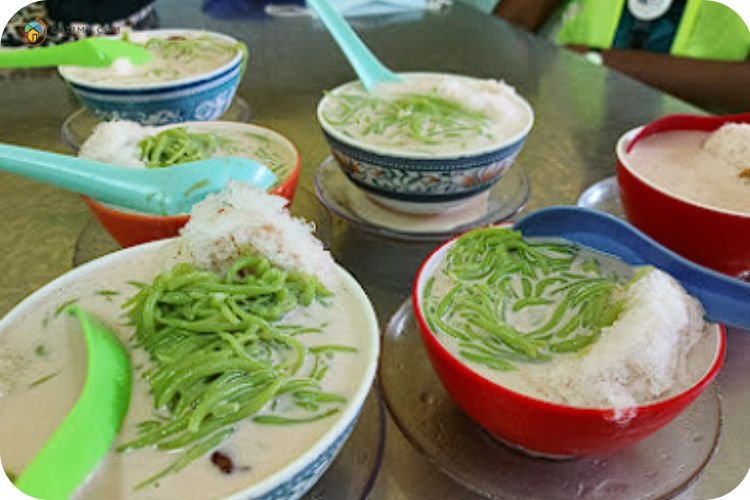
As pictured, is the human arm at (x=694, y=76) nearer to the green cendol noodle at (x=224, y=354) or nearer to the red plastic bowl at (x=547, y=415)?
the red plastic bowl at (x=547, y=415)

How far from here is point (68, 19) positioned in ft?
4.63

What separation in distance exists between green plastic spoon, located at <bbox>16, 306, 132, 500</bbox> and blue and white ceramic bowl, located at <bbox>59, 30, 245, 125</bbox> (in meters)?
0.55

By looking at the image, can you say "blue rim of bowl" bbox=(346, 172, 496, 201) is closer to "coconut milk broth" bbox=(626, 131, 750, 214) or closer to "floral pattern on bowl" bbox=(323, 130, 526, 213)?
"floral pattern on bowl" bbox=(323, 130, 526, 213)

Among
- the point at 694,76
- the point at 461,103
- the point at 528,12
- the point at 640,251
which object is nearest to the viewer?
the point at 640,251

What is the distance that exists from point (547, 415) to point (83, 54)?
89 cm

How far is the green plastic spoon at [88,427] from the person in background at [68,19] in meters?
1.08

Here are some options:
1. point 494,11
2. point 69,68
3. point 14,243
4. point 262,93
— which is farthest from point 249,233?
point 494,11

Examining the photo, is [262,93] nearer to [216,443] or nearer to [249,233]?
[249,233]

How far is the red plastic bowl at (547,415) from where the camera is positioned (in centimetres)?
50

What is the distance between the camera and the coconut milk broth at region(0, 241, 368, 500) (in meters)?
0.44

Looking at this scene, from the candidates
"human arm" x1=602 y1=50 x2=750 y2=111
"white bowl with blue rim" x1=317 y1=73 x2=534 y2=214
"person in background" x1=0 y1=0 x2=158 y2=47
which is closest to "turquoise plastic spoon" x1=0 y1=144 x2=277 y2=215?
"white bowl with blue rim" x1=317 y1=73 x2=534 y2=214

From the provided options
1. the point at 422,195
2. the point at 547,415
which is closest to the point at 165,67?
the point at 422,195

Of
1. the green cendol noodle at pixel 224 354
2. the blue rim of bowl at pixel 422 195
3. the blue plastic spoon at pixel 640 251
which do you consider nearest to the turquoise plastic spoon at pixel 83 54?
the blue rim of bowl at pixel 422 195

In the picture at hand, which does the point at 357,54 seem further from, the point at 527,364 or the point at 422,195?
the point at 527,364
